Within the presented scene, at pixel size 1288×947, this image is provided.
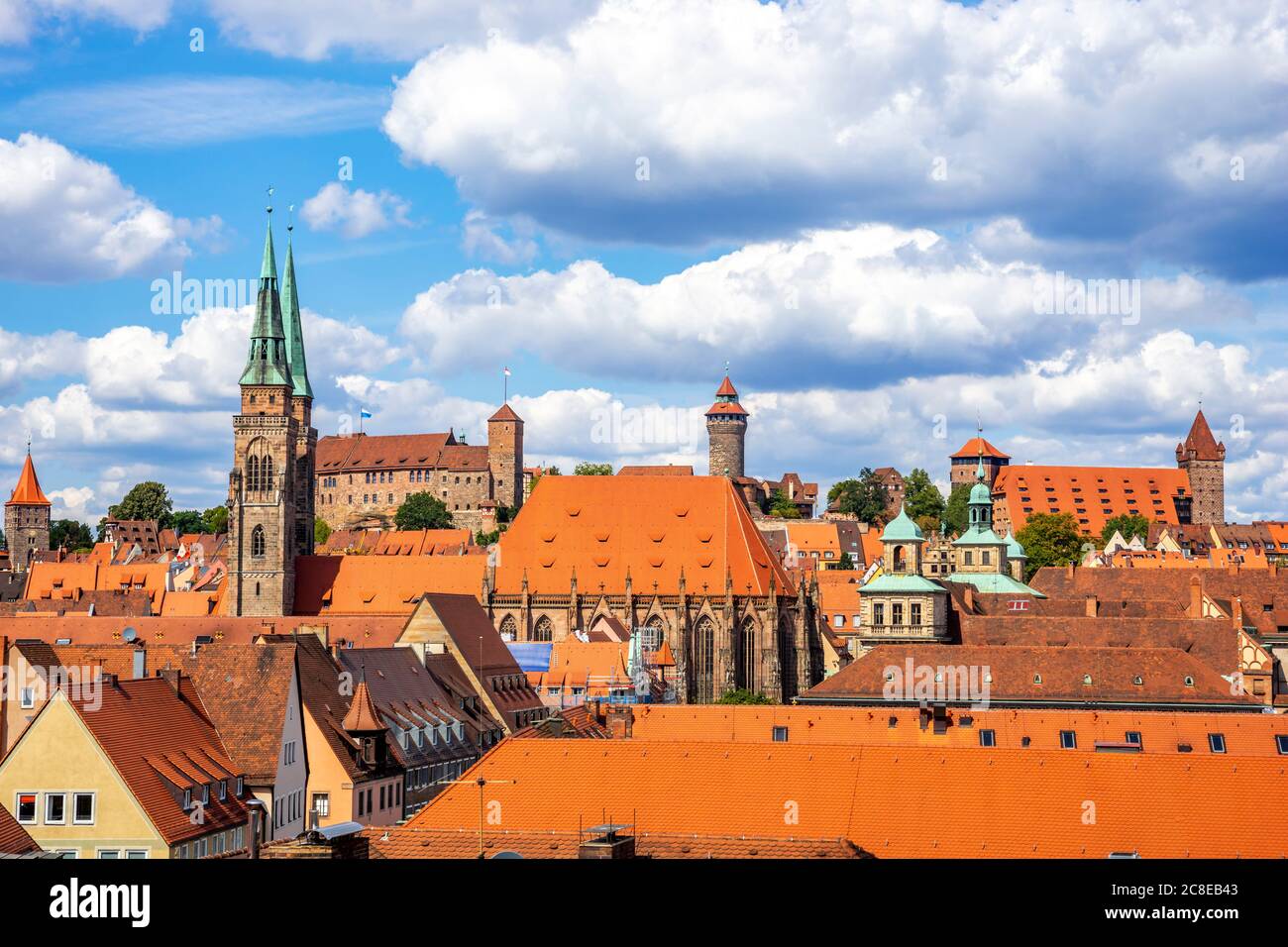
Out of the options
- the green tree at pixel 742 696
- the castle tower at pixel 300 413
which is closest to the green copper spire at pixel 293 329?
the castle tower at pixel 300 413

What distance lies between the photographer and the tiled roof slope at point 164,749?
137ft

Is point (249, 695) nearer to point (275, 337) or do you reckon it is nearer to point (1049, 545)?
point (275, 337)

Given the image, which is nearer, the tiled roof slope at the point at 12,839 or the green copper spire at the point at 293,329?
the tiled roof slope at the point at 12,839

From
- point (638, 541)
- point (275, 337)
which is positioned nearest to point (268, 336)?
point (275, 337)

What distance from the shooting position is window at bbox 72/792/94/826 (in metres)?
41.3

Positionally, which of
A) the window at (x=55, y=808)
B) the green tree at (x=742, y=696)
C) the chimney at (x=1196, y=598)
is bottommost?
the green tree at (x=742, y=696)

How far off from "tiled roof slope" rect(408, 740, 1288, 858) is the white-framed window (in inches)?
322

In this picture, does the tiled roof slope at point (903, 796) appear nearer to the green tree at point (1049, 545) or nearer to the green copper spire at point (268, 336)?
the green copper spire at point (268, 336)

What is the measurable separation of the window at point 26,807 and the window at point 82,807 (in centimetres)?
102

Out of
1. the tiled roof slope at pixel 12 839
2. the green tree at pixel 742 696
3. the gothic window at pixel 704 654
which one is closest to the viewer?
the tiled roof slope at pixel 12 839

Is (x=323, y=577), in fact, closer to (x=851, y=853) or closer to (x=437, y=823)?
(x=437, y=823)

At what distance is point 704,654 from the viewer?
112m

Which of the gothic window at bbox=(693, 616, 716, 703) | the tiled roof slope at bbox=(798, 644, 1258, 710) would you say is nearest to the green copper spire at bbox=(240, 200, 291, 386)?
the gothic window at bbox=(693, 616, 716, 703)

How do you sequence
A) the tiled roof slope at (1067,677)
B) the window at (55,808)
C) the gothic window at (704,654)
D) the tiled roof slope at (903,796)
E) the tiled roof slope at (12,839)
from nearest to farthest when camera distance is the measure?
the tiled roof slope at (12,839) < the tiled roof slope at (903,796) < the window at (55,808) < the tiled roof slope at (1067,677) < the gothic window at (704,654)
